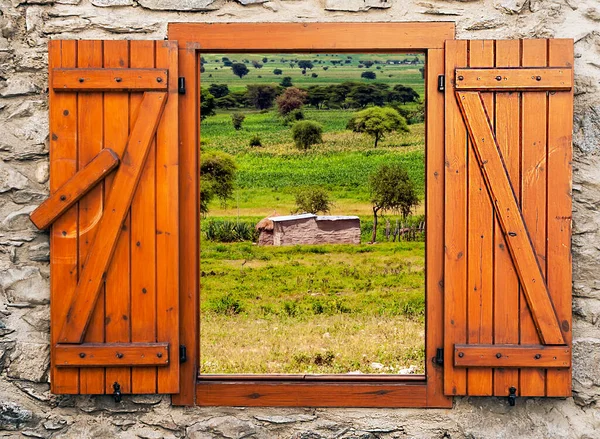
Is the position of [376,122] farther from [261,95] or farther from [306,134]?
[261,95]

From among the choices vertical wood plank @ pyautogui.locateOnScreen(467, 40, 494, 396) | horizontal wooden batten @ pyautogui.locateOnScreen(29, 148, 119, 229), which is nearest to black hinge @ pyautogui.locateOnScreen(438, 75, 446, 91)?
vertical wood plank @ pyautogui.locateOnScreen(467, 40, 494, 396)

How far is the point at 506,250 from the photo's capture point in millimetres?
3238

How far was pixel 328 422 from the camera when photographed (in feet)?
11.0

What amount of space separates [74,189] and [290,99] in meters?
7.39

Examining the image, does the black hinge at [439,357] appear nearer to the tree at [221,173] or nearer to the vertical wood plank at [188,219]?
the vertical wood plank at [188,219]

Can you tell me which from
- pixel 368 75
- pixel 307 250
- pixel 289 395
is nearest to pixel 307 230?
pixel 307 250

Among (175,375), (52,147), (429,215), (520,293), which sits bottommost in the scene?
(175,375)

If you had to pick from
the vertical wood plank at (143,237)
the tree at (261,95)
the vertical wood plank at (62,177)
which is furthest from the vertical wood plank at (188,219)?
the tree at (261,95)

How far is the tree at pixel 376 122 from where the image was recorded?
10.4m

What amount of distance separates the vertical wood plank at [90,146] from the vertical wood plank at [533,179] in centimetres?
172

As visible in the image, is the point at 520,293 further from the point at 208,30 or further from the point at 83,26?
the point at 83,26

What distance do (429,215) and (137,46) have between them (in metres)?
1.38

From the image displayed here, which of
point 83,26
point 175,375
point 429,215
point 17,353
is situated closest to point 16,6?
point 83,26

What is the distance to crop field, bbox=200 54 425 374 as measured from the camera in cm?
925
